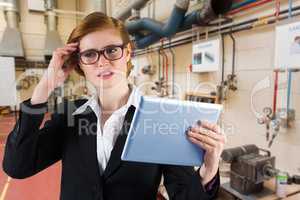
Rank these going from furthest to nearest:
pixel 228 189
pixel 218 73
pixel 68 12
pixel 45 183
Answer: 1. pixel 68 12
2. pixel 45 183
3. pixel 218 73
4. pixel 228 189

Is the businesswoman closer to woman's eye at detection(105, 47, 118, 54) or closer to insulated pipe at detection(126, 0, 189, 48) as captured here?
woman's eye at detection(105, 47, 118, 54)

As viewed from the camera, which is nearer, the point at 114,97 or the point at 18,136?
the point at 18,136

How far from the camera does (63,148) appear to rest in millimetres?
865

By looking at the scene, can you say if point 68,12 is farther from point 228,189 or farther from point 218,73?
point 228,189

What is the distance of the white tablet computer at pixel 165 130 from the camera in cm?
55

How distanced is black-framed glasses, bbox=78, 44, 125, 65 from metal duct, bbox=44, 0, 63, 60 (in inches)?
225

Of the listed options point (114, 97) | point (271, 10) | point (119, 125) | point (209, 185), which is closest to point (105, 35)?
point (114, 97)

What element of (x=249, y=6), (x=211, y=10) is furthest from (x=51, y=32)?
(x=249, y=6)

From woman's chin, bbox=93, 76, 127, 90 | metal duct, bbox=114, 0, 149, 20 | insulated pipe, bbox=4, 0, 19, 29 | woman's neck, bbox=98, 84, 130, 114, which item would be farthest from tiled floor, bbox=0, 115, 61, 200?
insulated pipe, bbox=4, 0, 19, 29

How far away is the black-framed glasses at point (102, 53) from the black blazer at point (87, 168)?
0.21 m

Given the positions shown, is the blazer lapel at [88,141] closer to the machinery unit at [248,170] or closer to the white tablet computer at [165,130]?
the white tablet computer at [165,130]

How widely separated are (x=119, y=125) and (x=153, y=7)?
285 cm

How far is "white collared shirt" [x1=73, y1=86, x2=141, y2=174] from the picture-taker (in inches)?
31.2

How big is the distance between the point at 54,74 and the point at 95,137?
0.28 m
